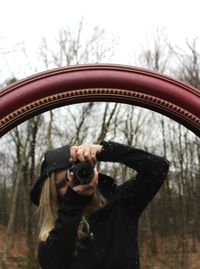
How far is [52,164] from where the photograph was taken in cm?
96

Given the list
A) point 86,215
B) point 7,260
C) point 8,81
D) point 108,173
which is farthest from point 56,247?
point 8,81

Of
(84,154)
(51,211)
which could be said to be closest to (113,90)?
(84,154)

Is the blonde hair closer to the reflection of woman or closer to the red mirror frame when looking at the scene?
the reflection of woman

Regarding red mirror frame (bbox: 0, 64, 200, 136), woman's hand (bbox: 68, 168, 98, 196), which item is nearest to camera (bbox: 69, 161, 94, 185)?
woman's hand (bbox: 68, 168, 98, 196)

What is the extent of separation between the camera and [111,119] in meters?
1.10

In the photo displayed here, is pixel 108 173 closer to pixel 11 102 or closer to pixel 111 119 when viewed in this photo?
pixel 111 119

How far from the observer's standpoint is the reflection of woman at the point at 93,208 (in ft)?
2.95

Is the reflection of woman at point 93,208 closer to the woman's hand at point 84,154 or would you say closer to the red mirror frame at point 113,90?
the woman's hand at point 84,154

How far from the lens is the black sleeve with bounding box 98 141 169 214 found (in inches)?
36.2

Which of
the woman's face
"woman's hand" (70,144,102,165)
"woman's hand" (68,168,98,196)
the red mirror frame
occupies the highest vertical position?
the red mirror frame

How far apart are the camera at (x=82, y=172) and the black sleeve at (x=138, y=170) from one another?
54 mm

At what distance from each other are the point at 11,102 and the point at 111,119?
0.26 m

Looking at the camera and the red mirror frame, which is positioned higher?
the red mirror frame

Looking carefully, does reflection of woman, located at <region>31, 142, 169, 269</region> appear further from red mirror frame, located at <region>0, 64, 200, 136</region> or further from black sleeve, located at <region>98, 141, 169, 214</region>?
red mirror frame, located at <region>0, 64, 200, 136</region>
